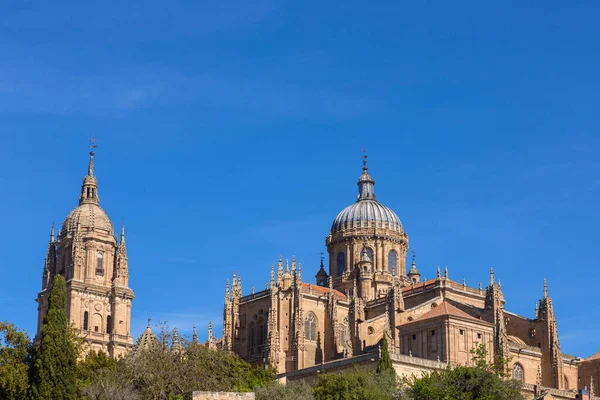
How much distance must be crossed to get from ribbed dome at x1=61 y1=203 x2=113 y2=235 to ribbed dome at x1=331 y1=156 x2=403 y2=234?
22766 millimetres

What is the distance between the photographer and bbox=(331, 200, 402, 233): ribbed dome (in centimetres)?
9300

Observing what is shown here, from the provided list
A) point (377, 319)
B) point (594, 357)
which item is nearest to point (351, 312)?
point (377, 319)

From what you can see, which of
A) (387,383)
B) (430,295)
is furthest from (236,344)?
(387,383)

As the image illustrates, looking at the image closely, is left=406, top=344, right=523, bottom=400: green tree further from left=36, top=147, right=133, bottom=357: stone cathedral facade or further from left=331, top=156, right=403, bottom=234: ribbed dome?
left=36, top=147, right=133, bottom=357: stone cathedral facade

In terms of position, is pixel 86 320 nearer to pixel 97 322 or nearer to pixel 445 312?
pixel 97 322

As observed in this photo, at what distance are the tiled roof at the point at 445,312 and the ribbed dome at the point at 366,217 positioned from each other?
20937 mm

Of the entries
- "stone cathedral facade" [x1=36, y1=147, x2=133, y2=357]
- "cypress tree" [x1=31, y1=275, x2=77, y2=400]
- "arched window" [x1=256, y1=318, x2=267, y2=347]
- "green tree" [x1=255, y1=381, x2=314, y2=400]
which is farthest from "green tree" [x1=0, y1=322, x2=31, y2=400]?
"stone cathedral facade" [x1=36, y1=147, x2=133, y2=357]

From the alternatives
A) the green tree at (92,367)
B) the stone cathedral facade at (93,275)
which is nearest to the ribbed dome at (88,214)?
the stone cathedral facade at (93,275)

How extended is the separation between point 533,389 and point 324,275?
3162 cm

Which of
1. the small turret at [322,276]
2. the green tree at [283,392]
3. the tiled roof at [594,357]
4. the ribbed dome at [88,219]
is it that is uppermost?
the ribbed dome at [88,219]

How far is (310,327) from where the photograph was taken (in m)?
81.4

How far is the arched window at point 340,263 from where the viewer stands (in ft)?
305

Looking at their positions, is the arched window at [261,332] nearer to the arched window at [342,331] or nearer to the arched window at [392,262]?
the arched window at [342,331]

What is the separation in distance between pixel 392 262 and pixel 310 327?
13.9 m
